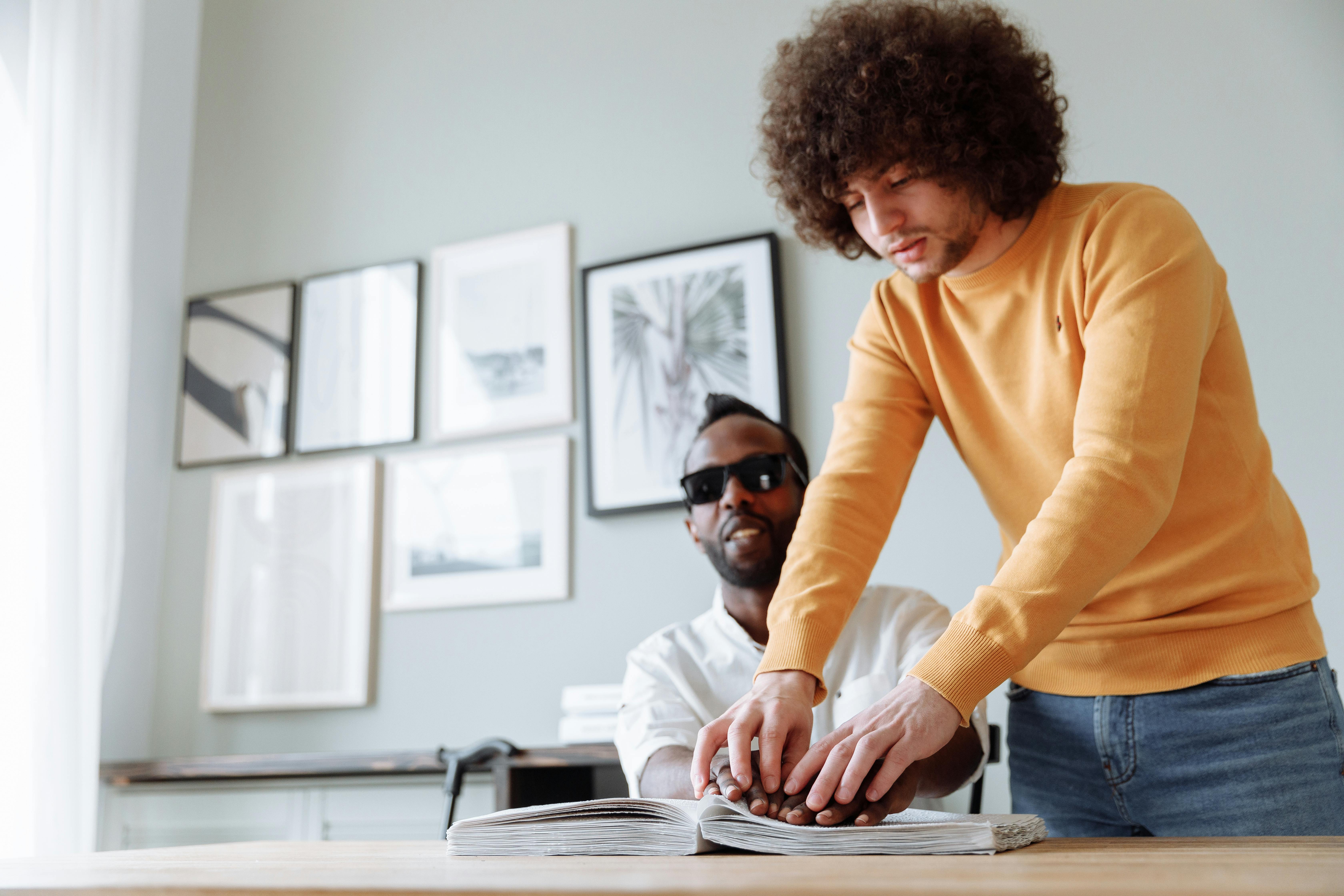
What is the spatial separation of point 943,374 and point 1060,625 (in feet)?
1.45

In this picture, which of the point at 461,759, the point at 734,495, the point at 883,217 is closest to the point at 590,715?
the point at 461,759

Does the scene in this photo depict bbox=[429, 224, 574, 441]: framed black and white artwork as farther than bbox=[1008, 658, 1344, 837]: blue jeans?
Yes

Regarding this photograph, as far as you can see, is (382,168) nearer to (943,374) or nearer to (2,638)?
(2,638)

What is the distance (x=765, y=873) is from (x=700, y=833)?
20 centimetres

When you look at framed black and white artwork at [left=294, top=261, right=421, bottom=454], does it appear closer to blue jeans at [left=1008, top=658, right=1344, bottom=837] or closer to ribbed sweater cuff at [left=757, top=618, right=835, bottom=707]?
ribbed sweater cuff at [left=757, top=618, right=835, bottom=707]

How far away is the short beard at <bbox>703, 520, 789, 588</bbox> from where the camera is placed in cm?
163

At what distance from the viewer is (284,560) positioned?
2689 mm

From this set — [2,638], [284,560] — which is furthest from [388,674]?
[2,638]

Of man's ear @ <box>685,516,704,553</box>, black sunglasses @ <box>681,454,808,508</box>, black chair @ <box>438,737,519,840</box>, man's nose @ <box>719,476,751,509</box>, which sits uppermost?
black sunglasses @ <box>681,454,808,508</box>

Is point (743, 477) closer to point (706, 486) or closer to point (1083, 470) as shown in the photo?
point (706, 486)

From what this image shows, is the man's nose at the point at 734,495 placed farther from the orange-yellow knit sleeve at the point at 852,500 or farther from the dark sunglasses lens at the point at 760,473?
the orange-yellow knit sleeve at the point at 852,500

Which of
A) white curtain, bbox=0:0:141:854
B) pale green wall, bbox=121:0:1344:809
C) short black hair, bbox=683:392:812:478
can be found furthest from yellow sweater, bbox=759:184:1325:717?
white curtain, bbox=0:0:141:854

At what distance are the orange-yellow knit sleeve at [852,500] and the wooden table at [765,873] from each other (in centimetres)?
30

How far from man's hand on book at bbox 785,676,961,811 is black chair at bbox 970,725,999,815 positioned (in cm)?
79
